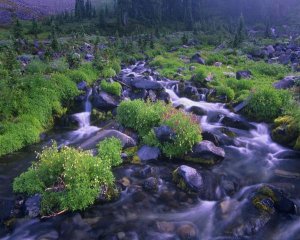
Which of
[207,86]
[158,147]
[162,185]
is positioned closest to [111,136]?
[158,147]

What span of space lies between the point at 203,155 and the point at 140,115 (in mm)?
4042

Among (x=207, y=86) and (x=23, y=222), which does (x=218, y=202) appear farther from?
(x=207, y=86)

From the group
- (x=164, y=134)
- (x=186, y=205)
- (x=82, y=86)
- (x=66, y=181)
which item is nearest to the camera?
(x=66, y=181)

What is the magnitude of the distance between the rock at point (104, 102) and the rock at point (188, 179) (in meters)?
9.79

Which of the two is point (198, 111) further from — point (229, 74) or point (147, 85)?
point (229, 74)

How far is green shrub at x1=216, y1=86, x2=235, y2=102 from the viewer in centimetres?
2467

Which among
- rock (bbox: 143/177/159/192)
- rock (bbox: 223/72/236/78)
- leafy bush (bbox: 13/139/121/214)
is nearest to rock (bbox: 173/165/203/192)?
rock (bbox: 143/177/159/192)

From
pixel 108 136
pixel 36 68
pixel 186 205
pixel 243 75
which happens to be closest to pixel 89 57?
pixel 36 68

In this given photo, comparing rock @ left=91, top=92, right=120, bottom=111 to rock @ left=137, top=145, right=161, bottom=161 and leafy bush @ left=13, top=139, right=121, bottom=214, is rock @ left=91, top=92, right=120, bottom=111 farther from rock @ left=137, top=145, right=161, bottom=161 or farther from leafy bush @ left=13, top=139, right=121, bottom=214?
leafy bush @ left=13, top=139, right=121, bottom=214

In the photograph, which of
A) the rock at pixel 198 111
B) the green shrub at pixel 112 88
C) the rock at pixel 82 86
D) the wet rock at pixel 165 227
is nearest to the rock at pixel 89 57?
the rock at pixel 82 86

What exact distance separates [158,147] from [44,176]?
5.56 m

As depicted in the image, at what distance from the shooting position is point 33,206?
12.0m

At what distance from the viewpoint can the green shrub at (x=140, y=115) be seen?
17.6 m

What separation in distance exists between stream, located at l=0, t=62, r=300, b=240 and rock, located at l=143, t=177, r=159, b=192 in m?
0.19
